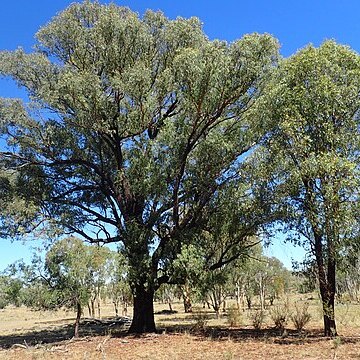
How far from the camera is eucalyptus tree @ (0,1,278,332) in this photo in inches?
571

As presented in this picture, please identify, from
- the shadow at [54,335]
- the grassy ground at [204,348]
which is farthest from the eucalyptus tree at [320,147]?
the shadow at [54,335]

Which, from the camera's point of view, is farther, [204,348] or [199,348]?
[199,348]

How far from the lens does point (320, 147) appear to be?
530 inches

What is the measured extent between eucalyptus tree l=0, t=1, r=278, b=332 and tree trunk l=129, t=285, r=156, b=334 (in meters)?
0.05

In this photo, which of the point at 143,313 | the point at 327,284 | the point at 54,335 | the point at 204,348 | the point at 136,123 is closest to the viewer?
the point at 204,348

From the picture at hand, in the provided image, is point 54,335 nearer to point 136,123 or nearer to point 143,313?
point 143,313

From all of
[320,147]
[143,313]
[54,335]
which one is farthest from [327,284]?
[54,335]

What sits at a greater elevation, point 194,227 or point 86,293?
point 194,227

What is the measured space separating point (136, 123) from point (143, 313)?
27.0ft

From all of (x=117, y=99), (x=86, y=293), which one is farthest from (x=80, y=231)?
(x=117, y=99)

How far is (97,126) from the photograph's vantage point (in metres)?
15.4

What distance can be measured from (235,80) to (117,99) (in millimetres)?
4716

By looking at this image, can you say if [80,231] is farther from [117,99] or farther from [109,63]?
[109,63]

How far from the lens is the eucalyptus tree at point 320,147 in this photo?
12.4m
